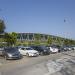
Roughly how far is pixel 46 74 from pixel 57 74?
2.57 ft

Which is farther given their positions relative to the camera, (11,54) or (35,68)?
(11,54)

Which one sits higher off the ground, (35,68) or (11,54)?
(35,68)

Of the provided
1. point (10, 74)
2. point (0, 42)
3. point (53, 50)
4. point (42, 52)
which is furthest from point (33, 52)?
point (0, 42)

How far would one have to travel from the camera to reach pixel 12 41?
6178 centimetres

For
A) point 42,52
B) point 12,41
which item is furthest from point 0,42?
point 42,52

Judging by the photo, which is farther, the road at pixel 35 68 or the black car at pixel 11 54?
the black car at pixel 11 54

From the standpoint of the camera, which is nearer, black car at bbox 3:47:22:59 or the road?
the road

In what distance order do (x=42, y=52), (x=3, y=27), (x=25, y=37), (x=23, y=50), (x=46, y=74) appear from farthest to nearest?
(x=25, y=37) < (x=42, y=52) < (x=23, y=50) < (x=3, y=27) < (x=46, y=74)

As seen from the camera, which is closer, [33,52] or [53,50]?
[33,52]

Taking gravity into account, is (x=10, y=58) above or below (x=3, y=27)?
below

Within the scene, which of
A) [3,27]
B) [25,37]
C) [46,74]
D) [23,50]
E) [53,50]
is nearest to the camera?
[46,74]

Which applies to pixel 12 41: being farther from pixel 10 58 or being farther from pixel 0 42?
pixel 10 58

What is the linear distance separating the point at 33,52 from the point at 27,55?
1.18m

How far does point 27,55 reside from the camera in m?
34.6
